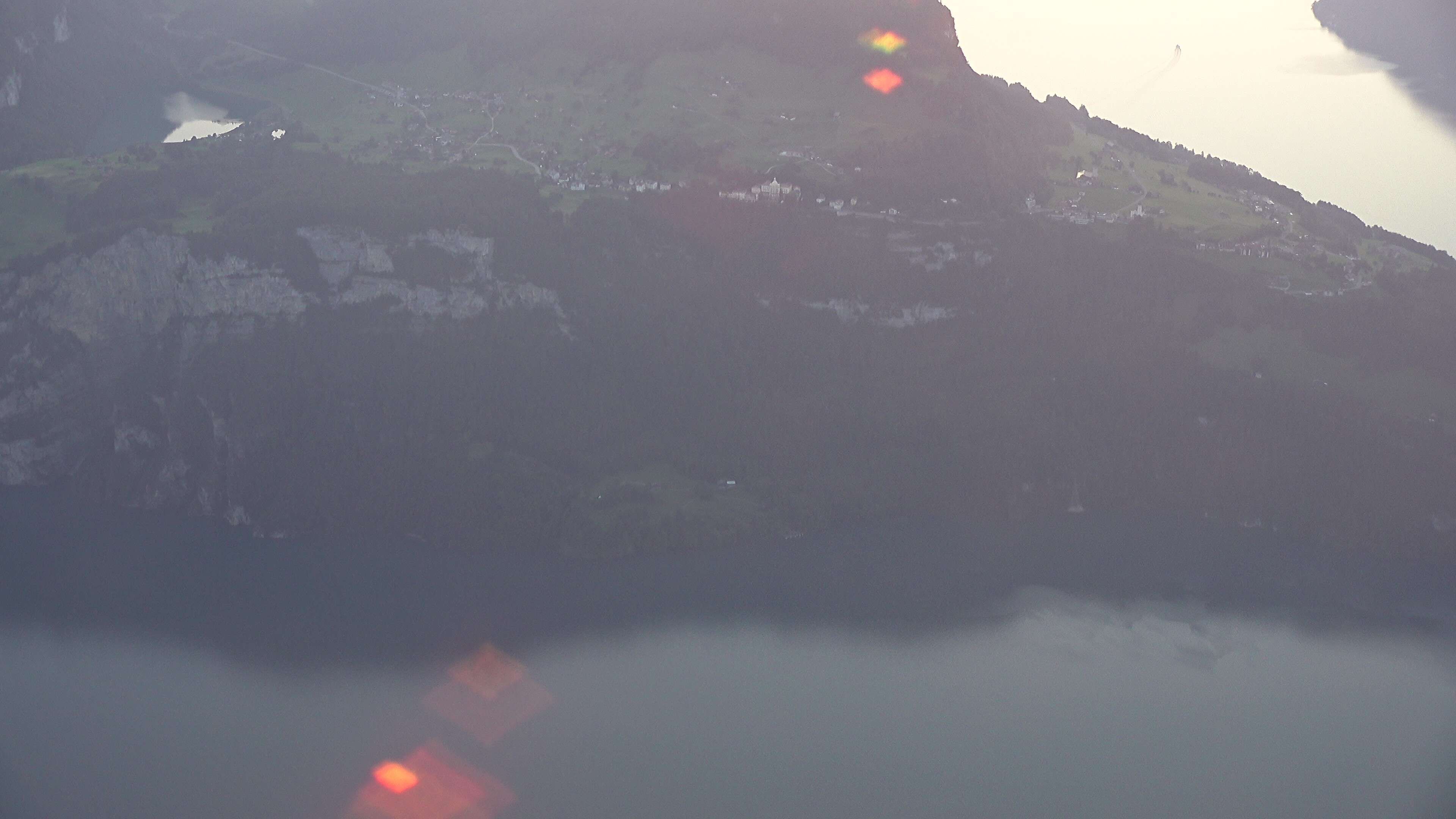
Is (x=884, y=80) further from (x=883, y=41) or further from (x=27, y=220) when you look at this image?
(x=27, y=220)

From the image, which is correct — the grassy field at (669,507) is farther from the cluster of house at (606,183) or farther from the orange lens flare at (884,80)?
the orange lens flare at (884,80)

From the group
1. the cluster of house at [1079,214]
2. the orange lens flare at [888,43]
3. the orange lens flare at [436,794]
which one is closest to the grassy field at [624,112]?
the orange lens flare at [888,43]

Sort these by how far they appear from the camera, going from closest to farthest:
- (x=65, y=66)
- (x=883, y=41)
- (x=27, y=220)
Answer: (x=27, y=220)
(x=883, y=41)
(x=65, y=66)

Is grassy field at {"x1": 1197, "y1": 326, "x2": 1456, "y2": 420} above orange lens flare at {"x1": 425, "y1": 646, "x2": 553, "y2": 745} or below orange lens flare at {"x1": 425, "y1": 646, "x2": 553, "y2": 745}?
above

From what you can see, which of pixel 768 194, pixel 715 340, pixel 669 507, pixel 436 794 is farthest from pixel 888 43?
pixel 436 794

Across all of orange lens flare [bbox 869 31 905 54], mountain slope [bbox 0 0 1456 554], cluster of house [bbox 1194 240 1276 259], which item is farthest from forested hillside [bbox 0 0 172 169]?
cluster of house [bbox 1194 240 1276 259]

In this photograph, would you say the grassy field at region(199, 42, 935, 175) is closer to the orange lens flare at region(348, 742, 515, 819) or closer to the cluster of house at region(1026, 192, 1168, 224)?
the cluster of house at region(1026, 192, 1168, 224)
